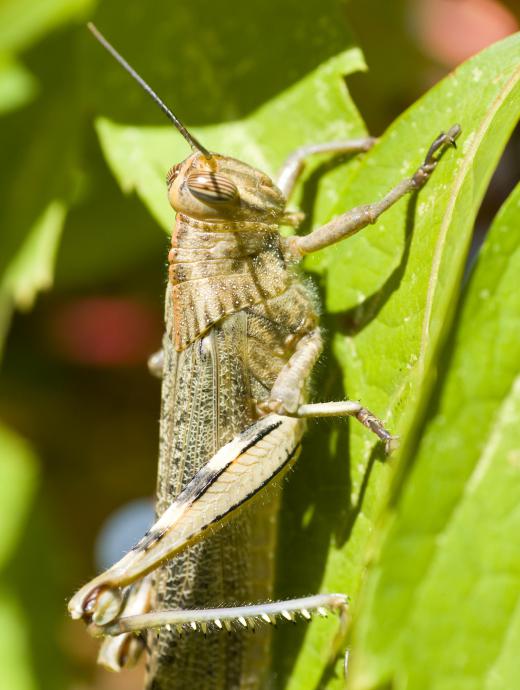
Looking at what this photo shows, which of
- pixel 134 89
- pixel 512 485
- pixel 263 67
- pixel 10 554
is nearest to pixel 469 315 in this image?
pixel 512 485

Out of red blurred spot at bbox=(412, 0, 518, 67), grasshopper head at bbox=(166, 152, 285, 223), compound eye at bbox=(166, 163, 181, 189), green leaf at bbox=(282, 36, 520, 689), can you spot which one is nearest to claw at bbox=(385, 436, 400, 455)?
green leaf at bbox=(282, 36, 520, 689)

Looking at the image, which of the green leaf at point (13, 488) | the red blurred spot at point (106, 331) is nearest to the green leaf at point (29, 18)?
the red blurred spot at point (106, 331)

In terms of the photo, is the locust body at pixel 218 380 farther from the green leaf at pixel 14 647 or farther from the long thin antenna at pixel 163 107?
the green leaf at pixel 14 647

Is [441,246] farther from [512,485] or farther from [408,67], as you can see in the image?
[408,67]

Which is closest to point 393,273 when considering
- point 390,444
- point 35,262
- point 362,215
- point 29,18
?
point 362,215

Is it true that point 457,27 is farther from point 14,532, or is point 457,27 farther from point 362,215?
point 14,532
